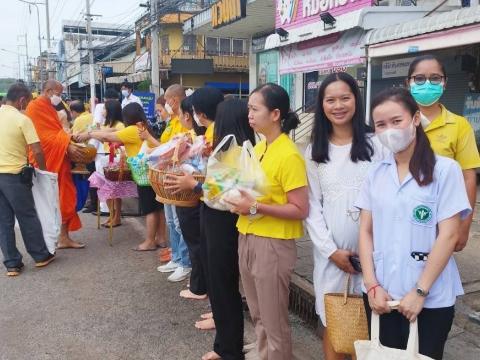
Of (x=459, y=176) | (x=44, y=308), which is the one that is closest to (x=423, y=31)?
(x=459, y=176)

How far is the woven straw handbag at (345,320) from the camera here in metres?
2.11

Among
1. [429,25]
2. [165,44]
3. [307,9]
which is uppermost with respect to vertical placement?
[165,44]

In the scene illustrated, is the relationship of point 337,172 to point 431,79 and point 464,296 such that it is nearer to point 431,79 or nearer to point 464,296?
point 431,79

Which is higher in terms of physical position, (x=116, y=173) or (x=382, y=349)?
(x=116, y=173)

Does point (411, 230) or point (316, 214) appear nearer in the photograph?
point (411, 230)

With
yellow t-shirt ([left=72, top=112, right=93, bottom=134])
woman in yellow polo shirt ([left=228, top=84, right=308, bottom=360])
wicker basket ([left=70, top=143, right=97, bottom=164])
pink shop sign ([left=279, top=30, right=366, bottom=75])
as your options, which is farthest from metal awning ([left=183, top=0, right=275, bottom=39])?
woman in yellow polo shirt ([left=228, top=84, right=308, bottom=360])

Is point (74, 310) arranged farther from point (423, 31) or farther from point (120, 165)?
point (423, 31)

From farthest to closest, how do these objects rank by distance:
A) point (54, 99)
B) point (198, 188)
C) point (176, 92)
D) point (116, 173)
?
point (54, 99)
point (116, 173)
point (176, 92)
point (198, 188)

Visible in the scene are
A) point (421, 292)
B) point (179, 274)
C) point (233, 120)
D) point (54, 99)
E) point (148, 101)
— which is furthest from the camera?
point (148, 101)

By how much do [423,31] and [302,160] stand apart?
17.5 ft

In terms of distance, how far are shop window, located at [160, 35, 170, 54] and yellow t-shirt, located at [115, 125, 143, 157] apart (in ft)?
86.9

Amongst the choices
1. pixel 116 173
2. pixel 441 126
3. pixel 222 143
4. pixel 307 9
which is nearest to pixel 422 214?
pixel 441 126

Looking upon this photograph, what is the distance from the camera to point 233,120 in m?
2.73

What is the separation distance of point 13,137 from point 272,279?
11.3ft
